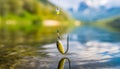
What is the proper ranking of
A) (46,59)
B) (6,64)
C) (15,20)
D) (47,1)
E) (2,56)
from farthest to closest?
(47,1) < (15,20) < (2,56) < (46,59) < (6,64)

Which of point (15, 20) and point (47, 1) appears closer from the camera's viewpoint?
point (15, 20)

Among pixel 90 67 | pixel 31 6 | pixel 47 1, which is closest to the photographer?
pixel 90 67

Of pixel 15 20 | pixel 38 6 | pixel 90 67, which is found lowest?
pixel 90 67

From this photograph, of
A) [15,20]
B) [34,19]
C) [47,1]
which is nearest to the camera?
[15,20]

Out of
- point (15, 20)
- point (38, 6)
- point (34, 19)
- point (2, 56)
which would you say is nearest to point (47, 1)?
point (38, 6)

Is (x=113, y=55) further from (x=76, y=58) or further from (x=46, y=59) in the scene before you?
(x=46, y=59)

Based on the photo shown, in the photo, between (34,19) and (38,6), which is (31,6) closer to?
(38,6)

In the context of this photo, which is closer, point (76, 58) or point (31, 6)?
point (76, 58)

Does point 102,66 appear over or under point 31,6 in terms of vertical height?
under

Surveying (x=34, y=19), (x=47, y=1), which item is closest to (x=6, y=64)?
(x=34, y=19)
